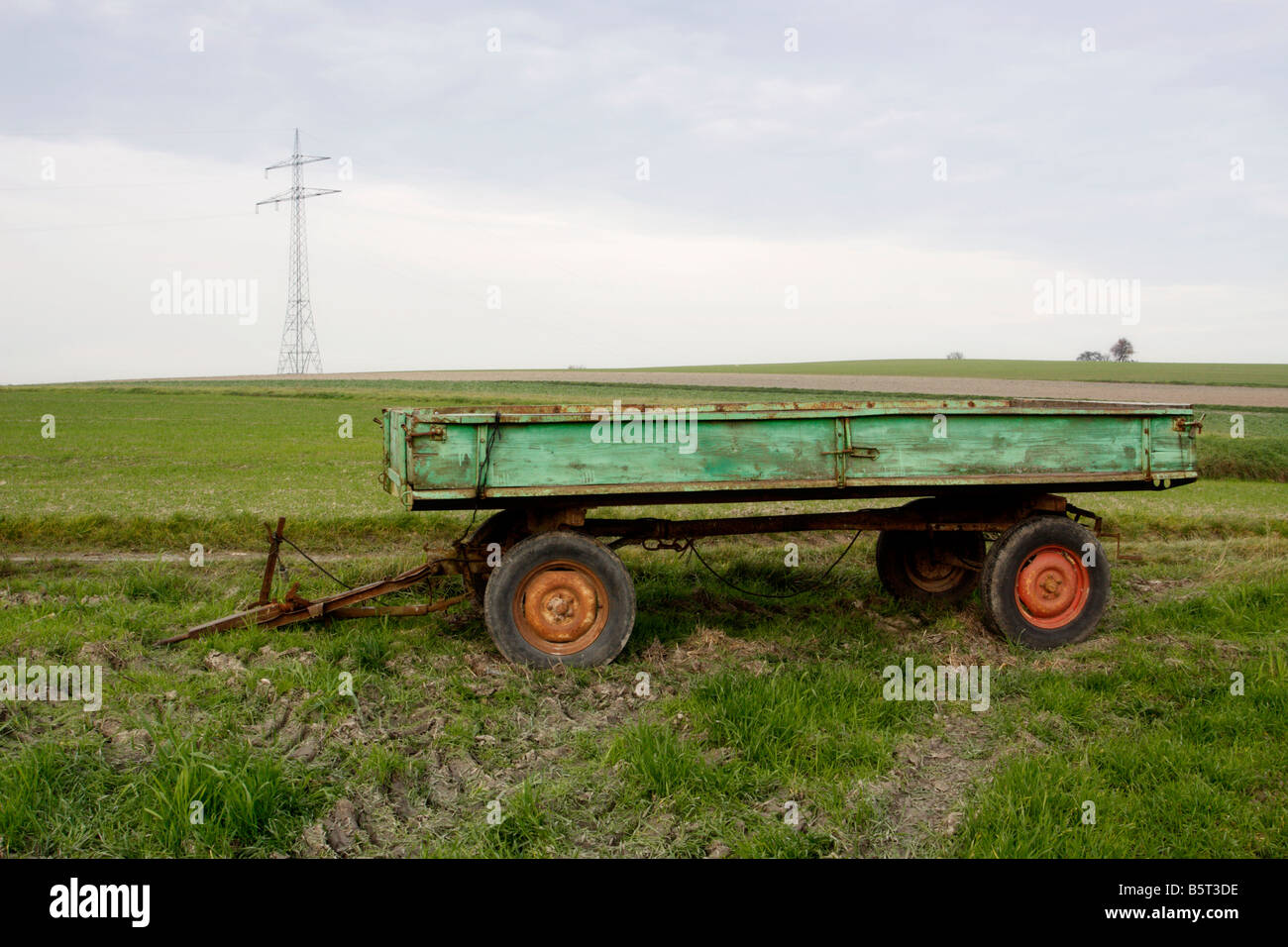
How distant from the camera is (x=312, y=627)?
6.98m

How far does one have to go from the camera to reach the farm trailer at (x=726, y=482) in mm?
6113

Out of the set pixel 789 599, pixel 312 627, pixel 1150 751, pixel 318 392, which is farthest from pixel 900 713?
pixel 318 392

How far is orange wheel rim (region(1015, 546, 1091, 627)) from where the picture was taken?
708 centimetres

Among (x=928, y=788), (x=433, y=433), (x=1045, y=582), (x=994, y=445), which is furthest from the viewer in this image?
(x=1045, y=582)

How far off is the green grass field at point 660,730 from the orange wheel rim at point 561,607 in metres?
0.31

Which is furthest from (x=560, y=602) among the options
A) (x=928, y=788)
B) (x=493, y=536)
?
(x=928, y=788)

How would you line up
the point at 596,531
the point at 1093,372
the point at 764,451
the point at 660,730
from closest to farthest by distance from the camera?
the point at 660,730
the point at 764,451
the point at 596,531
the point at 1093,372

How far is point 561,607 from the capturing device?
21.0ft

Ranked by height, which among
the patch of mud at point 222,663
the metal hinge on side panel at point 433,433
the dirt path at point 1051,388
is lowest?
the patch of mud at point 222,663

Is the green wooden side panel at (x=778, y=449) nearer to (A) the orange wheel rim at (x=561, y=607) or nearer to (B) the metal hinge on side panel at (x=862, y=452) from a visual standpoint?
(B) the metal hinge on side panel at (x=862, y=452)

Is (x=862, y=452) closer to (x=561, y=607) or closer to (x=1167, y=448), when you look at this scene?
(x=561, y=607)

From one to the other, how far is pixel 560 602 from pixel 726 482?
1435mm

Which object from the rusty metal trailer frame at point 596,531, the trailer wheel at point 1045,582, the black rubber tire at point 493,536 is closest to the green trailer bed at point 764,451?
the rusty metal trailer frame at point 596,531

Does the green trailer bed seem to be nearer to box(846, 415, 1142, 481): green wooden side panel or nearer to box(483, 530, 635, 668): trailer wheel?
box(846, 415, 1142, 481): green wooden side panel
